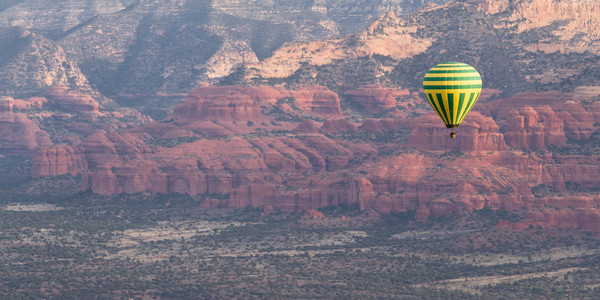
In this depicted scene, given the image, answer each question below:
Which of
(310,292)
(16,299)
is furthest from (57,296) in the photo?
(310,292)

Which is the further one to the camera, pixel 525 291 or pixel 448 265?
pixel 448 265

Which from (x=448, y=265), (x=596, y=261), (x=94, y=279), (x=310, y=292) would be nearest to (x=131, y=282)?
(x=94, y=279)

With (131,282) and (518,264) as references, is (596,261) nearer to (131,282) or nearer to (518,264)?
(518,264)

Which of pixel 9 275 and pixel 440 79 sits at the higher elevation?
pixel 440 79

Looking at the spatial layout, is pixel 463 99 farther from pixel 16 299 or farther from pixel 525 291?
pixel 16 299
